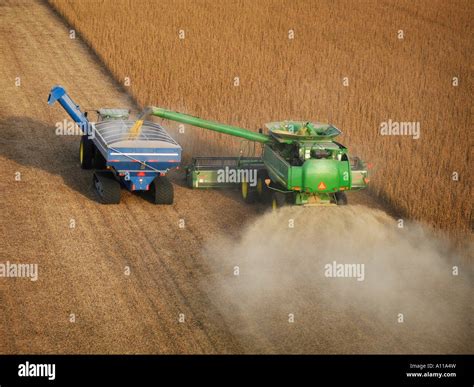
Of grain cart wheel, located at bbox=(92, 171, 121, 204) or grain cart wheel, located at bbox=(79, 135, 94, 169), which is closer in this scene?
grain cart wheel, located at bbox=(92, 171, 121, 204)

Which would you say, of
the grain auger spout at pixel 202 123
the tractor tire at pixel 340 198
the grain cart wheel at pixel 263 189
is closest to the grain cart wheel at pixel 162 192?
the grain auger spout at pixel 202 123

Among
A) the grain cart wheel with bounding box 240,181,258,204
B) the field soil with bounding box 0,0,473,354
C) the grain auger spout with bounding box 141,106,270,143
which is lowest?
the field soil with bounding box 0,0,473,354

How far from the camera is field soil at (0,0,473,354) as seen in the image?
506 inches

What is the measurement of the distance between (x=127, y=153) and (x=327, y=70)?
14452 mm

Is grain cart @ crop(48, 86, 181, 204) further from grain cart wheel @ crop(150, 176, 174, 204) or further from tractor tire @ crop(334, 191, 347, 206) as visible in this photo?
tractor tire @ crop(334, 191, 347, 206)

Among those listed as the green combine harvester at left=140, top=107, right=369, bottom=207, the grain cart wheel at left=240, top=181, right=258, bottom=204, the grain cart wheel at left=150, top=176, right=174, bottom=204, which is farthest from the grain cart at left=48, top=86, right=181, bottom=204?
the grain cart wheel at left=240, top=181, right=258, bottom=204

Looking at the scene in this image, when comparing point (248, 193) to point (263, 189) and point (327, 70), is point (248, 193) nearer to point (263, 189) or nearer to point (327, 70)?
point (263, 189)

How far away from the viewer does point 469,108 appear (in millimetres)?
26047

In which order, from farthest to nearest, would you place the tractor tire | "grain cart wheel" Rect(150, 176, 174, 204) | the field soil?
1. "grain cart wheel" Rect(150, 176, 174, 204)
2. the tractor tire
3. the field soil

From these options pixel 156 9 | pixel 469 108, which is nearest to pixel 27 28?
pixel 156 9

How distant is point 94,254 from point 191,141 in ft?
25.8

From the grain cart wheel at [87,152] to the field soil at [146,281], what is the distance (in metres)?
0.30

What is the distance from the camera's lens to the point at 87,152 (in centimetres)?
2066

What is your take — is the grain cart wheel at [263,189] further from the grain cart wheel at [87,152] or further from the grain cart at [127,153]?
the grain cart wheel at [87,152]
